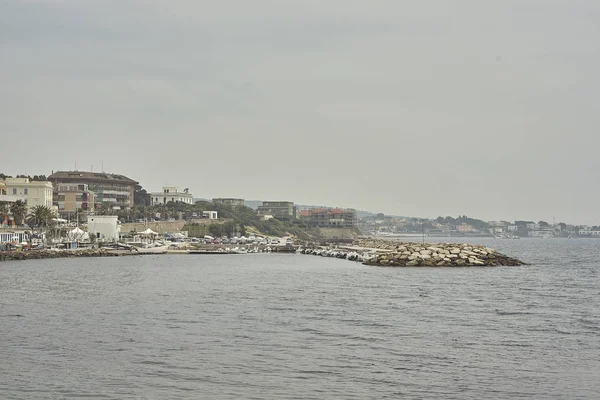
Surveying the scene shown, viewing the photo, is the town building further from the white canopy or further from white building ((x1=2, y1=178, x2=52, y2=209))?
the white canopy

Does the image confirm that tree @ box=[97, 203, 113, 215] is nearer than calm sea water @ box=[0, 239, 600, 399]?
No

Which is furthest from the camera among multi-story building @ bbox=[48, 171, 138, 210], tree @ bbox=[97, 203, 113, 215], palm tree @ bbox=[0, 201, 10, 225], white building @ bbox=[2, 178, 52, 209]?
multi-story building @ bbox=[48, 171, 138, 210]

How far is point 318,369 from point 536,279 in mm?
47949

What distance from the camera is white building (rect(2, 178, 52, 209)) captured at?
448ft

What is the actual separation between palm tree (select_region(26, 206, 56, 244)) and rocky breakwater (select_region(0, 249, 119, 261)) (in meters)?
9.62

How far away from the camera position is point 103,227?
144 meters

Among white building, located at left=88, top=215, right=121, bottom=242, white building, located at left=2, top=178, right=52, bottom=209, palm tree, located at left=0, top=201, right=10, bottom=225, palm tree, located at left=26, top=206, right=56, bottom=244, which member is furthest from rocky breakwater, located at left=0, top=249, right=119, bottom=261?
white building, located at left=2, top=178, right=52, bottom=209

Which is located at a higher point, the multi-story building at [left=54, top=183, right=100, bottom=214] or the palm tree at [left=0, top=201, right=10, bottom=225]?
the multi-story building at [left=54, top=183, right=100, bottom=214]

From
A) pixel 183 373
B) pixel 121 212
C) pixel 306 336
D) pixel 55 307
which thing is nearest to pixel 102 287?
pixel 55 307

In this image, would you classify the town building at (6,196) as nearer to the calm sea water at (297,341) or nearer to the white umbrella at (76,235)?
the white umbrella at (76,235)

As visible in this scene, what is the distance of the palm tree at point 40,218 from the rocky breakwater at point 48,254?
962cm

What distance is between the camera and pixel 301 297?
50.1 metres

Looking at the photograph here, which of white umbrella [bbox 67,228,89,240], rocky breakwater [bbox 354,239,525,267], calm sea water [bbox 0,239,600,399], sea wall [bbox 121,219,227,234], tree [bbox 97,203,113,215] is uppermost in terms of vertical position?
tree [bbox 97,203,113,215]

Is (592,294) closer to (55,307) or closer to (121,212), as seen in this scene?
(55,307)
